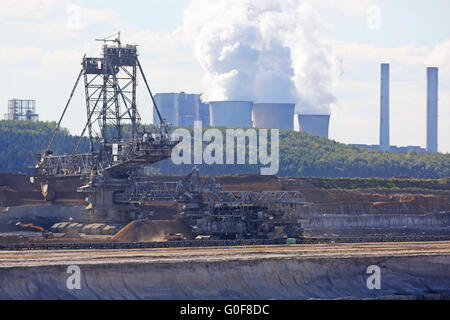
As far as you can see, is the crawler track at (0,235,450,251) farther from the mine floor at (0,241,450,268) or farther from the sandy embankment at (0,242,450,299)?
Answer: the sandy embankment at (0,242,450,299)

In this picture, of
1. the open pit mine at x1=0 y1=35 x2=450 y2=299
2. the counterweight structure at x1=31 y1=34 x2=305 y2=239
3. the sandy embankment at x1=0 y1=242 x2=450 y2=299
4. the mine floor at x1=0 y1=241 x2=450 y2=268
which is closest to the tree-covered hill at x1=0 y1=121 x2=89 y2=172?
the open pit mine at x1=0 y1=35 x2=450 y2=299

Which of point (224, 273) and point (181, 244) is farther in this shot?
point (181, 244)

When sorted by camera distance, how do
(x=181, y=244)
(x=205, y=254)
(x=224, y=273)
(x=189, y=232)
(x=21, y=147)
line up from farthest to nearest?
(x=21, y=147) < (x=189, y=232) < (x=181, y=244) < (x=205, y=254) < (x=224, y=273)

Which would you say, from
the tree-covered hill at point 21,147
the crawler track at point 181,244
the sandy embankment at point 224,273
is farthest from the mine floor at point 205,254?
the tree-covered hill at point 21,147

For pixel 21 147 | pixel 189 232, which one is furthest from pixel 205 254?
pixel 21 147

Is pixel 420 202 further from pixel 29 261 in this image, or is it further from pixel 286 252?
pixel 29 261

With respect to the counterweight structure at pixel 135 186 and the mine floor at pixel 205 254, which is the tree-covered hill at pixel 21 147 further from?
the mine floor at pixel 205 254

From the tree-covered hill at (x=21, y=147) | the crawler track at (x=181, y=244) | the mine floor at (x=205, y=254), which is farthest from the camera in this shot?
the tree-covered hill at (x=21, y=147)

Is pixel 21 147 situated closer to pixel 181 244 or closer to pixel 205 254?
pixel 181 244
